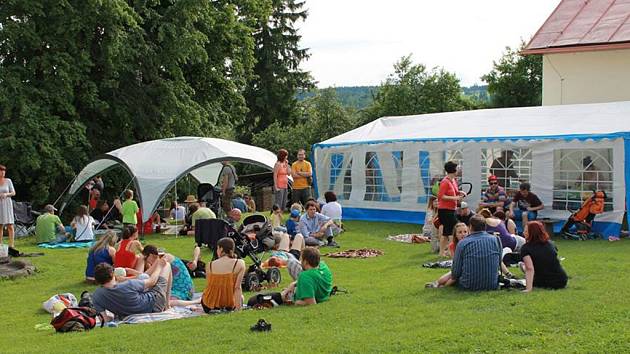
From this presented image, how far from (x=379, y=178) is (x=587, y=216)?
6273 millimetres

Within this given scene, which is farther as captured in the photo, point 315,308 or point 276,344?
point 315,308

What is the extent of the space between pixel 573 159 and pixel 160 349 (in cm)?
1272

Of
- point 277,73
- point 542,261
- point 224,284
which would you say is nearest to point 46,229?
point 224,284

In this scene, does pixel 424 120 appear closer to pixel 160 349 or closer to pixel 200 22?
pixel 200 22

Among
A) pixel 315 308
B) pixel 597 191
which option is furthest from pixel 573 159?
pixel 315 308

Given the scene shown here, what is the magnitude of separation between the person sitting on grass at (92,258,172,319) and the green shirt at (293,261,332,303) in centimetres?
164

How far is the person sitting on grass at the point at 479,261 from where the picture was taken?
9.84m

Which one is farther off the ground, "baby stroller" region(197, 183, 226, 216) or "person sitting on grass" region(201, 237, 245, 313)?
"baby stroller" region(197, 183, 226, 216)

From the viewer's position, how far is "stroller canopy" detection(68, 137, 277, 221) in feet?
63.5

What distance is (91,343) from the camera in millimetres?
8109

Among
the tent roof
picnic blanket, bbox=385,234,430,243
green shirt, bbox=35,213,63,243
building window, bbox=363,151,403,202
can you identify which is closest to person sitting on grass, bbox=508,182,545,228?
the tent roof

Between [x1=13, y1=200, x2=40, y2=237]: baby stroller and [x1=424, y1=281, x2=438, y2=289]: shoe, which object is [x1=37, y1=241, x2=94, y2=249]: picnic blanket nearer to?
[x1=13, y1=200, x2=40, y2=237]: baby stroller

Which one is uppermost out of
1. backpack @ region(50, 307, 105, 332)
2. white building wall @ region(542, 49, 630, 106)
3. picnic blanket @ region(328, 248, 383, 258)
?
white building wall @ region(542, 49, 630, 106)

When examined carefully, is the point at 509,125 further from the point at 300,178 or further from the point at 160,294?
the point at 160,294
